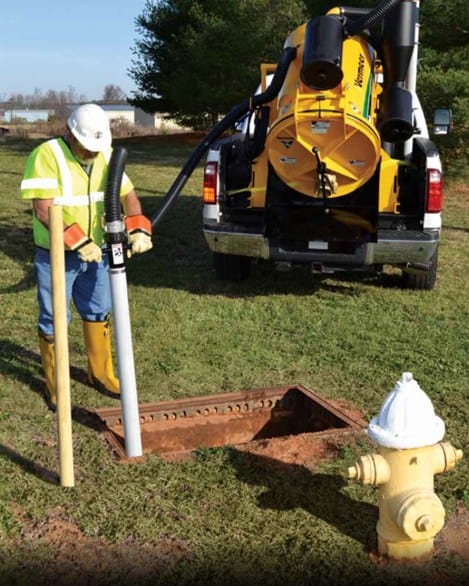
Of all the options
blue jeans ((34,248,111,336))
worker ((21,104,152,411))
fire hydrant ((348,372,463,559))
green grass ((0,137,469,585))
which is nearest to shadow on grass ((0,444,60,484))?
green grass ((0,137,469,585))

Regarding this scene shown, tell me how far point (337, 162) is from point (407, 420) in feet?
11.2

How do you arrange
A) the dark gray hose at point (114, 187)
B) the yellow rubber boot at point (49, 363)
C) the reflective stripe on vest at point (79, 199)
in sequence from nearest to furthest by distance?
the dark gray hose at point (114, 187)
the reflective stripe on vest at point (79, 199)
the yellow rubber boot at point (49, 363)

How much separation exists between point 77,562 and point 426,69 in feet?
42.1

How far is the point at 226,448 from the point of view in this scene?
4.11 m

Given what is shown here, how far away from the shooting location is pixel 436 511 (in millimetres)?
3041

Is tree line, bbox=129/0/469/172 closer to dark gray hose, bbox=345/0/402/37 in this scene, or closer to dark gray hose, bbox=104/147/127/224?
dark gray hose, bbox=345/0/402/37

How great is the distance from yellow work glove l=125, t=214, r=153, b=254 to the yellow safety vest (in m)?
0.25

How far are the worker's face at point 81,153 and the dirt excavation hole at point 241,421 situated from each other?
1.49m

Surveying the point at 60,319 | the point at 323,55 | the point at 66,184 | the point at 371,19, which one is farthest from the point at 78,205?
the point at 371,19

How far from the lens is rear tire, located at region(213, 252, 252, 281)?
752cm

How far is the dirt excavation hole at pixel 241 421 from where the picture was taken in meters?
4.31

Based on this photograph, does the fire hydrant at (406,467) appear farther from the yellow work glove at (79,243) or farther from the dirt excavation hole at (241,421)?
the yellow work glove at (79,243)

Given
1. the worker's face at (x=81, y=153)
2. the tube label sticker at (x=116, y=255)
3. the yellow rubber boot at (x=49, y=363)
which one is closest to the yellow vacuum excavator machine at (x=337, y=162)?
the worker's face at (x=81, y=153)

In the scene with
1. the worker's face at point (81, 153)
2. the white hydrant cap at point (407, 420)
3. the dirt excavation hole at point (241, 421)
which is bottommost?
the dirt excavation hole at point (241, 421)
